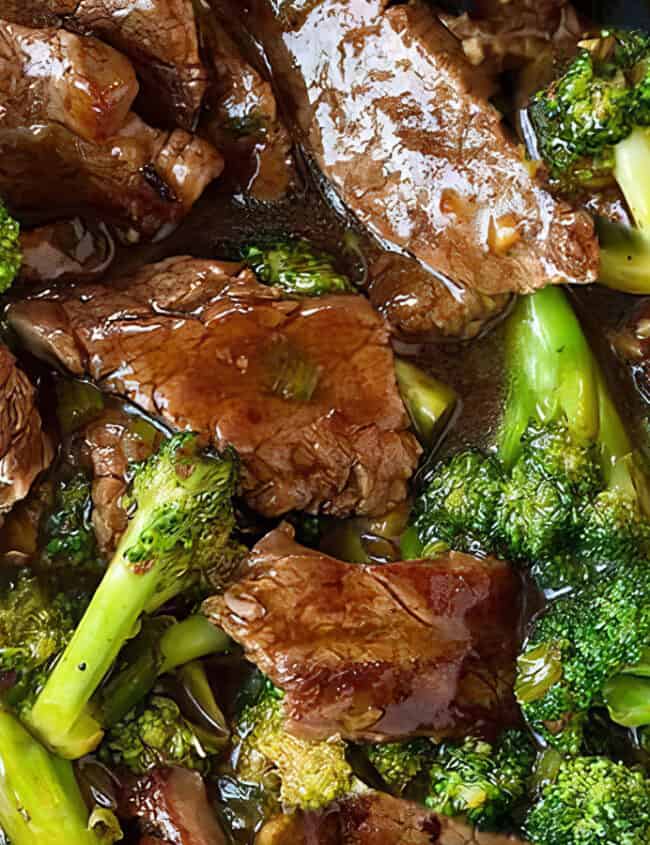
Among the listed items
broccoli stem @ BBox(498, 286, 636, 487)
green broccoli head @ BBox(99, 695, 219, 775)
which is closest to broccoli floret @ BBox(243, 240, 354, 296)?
broccoli stem @ BBox(498, 286, 636, 487)

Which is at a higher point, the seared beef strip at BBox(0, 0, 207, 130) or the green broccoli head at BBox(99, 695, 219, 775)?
the seared beef strip at BBox(0, 0, 207, 130)

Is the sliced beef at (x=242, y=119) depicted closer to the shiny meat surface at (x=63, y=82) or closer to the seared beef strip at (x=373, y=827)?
the shiny meat surface at (x=63, y=82)

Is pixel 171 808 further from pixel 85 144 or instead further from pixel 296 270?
pixel 85 144

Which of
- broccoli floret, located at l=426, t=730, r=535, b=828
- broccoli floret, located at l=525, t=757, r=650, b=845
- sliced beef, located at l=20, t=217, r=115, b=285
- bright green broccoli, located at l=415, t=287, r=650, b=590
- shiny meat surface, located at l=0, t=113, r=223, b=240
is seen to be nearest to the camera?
broccoli floret, located at l=525, t=757, r=650, b=845

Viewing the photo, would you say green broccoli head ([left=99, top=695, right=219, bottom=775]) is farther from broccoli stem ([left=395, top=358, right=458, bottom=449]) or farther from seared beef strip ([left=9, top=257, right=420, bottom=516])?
broccoli stem ([left=395, top=358, right=458, bottom=449])

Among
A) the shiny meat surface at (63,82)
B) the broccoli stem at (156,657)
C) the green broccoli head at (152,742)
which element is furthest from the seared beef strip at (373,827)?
the shiny meat surface at (63,82)

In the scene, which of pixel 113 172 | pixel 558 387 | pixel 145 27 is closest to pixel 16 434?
pixel 113 172
